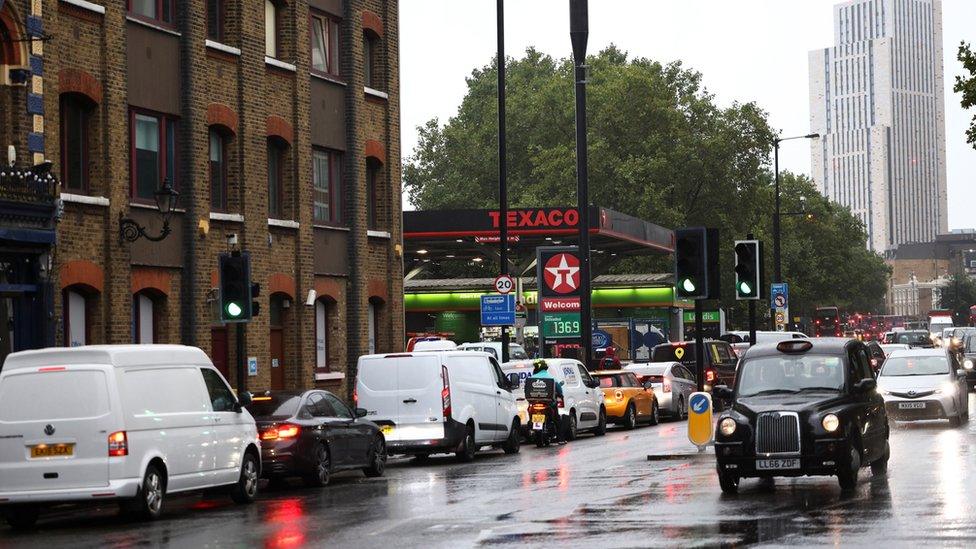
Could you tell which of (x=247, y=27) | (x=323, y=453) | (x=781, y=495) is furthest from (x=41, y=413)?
(x=247, y=27)

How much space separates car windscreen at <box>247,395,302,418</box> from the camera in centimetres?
2311

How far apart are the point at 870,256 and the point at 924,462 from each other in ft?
517

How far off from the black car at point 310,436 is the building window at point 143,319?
665 cm

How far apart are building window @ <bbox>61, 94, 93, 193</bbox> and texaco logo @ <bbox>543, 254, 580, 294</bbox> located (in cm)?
979

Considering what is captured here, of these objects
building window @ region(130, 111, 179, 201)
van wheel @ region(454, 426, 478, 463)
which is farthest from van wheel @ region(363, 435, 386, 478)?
building window @ region(130, 111, 179, 201)

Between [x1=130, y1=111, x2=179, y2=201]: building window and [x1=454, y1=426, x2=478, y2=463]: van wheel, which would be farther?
[x1=130, y1=111, x2=179, y2=201]: building window

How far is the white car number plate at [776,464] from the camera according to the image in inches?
745

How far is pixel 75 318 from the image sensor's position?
2795 centimetres

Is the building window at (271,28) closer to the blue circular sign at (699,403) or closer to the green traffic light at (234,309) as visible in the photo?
the green traffic light at (234,309)

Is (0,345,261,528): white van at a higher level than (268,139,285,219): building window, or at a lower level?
lower

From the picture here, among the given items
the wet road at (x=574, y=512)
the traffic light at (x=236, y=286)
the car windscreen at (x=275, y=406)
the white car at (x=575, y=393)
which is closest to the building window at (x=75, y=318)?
the traffic light at (x=236, y=286)

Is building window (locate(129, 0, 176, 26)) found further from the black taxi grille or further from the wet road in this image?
the black taxi grille

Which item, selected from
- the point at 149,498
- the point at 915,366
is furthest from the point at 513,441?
the point at 149,498

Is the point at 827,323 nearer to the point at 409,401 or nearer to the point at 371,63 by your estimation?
the point at 371,63
